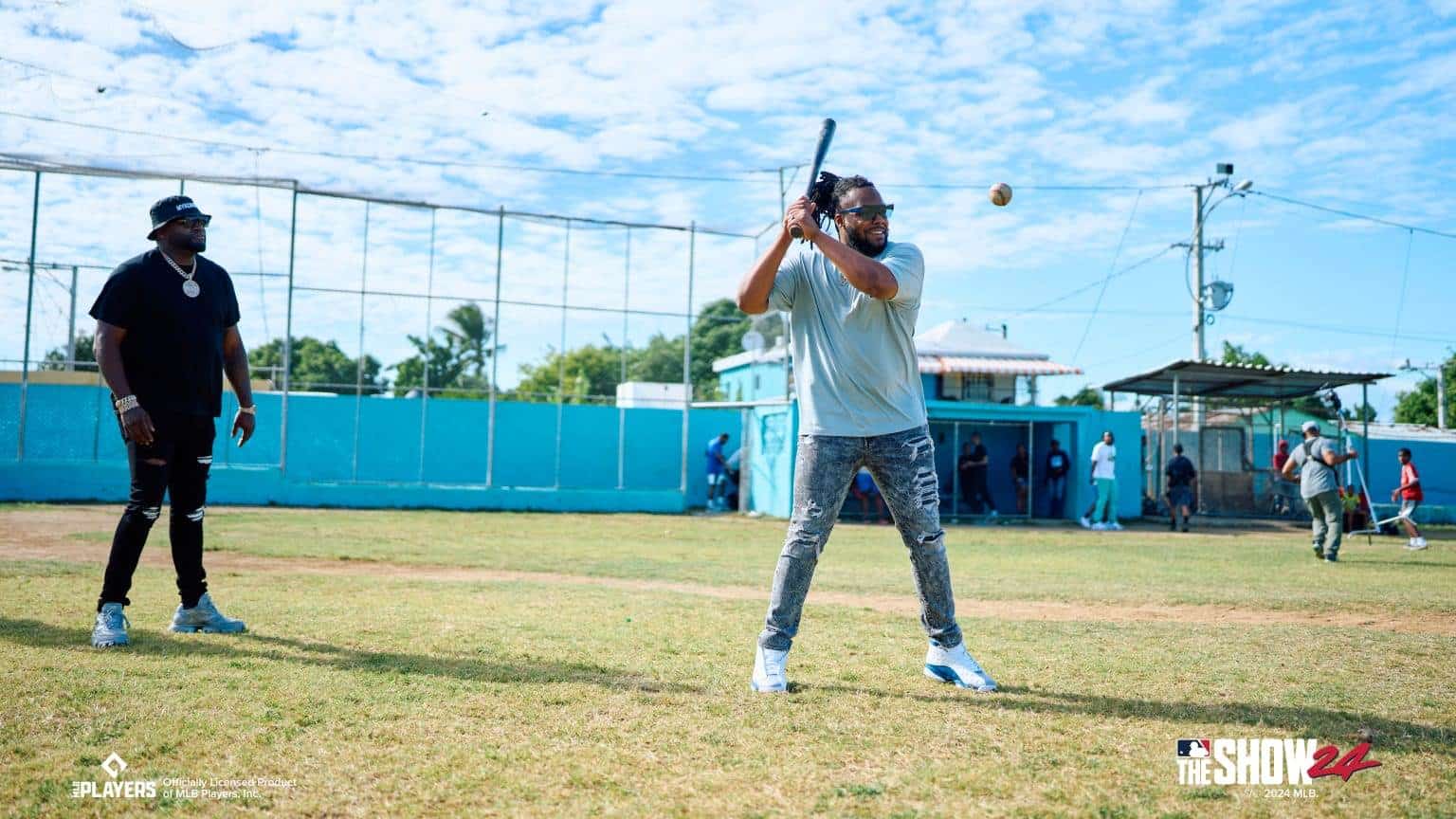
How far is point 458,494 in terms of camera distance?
79.5ft

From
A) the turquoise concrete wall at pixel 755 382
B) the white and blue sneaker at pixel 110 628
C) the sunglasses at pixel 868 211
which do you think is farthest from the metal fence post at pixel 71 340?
the sunglasses at pixel 868 211

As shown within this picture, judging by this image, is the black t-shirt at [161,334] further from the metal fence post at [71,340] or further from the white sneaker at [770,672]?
the metal fence post at [71,340]

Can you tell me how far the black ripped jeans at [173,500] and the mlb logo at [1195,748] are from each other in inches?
185

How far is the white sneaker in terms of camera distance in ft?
14.3

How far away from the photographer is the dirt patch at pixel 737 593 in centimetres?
720

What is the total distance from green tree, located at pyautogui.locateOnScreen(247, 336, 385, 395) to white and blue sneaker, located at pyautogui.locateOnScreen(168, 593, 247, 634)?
1891 cm

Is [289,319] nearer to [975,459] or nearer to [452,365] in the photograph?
[452,365]

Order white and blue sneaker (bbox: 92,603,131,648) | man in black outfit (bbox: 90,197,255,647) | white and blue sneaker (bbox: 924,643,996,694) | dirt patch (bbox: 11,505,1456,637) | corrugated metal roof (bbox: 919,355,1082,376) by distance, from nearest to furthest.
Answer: white and blue sneaker (bbox: 924,643,996,694)
white and blue sneaker (bbox: 92,603,131,648)
man in black outfit (bbox: 90,197,255,647)
dirt patch (bbox: 11,505,1456,637)
corrugated metal roof (bbox: 919,355,1082,376)

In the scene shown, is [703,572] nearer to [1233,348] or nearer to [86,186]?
[86,186]

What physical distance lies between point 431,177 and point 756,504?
35.1 feet

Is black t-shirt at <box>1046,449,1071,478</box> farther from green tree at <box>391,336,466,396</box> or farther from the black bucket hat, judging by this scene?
the black bucket hat

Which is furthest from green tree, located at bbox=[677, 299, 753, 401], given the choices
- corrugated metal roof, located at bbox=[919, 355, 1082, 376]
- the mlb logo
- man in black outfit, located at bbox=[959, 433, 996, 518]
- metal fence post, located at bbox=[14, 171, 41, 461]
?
the mlb logo

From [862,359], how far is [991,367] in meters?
32.5

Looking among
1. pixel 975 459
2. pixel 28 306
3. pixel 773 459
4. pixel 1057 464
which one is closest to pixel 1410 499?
pixel 1057 464
